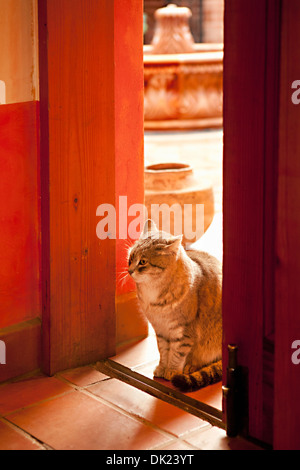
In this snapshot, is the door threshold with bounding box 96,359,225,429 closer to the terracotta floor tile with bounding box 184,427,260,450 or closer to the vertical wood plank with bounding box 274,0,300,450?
the terracotta floor tile with bounding box 184,427,260,450

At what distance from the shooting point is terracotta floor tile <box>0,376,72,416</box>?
2211 millimetres

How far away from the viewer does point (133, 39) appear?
261 cm

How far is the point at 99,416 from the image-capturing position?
7.02 feet

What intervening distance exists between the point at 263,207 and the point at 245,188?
0.08m

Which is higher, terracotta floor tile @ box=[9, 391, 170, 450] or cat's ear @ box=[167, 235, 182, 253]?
cat's ear @ box=[167, 235, 182, 253]

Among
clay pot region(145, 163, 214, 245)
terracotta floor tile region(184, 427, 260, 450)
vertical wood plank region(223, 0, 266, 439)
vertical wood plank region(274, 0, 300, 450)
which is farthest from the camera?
clay pot region(145, 163, 214, 245)

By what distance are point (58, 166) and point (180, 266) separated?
553 mm

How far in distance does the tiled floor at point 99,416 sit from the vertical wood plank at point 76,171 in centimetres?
13

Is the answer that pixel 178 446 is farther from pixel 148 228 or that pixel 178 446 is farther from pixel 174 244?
pixel 148 228

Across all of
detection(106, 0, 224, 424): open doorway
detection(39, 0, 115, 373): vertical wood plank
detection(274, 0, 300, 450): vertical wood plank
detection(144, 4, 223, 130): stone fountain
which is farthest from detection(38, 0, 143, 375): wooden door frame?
detection(144, 4, 223, 130): stone fountain

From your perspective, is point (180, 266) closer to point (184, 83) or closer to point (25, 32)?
point (25, 32)

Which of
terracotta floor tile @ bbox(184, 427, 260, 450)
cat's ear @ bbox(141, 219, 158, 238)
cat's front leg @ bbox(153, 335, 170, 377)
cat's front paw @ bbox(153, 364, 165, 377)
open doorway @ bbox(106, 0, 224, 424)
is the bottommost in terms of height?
terracotta floor tile @ bbox(184, 427, 260, 450)

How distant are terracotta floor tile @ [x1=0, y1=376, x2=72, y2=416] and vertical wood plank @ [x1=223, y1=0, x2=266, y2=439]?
2.15ft
